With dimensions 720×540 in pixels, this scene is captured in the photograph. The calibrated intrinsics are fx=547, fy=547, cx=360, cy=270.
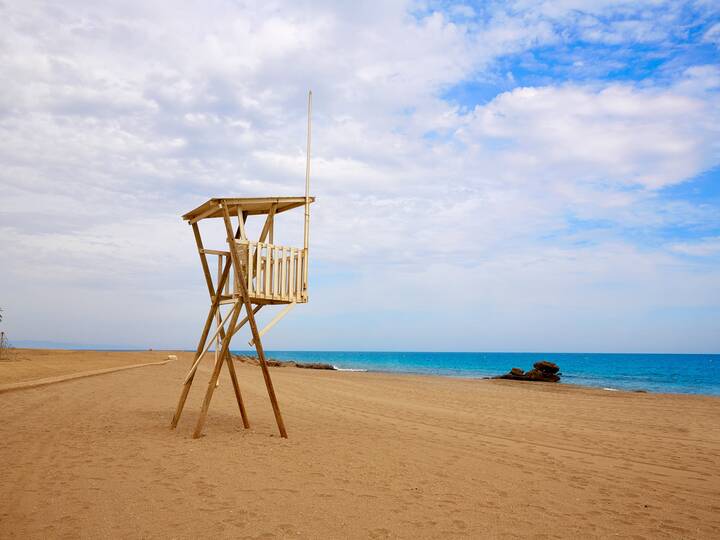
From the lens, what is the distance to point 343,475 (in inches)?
303

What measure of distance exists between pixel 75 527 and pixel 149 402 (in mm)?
10242

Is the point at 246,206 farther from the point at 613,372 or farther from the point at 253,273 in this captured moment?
the point at 613,372

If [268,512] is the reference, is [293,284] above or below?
above

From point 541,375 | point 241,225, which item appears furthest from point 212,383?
point 541,375

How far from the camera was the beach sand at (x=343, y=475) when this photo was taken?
5773mm

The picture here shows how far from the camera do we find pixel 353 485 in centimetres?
721

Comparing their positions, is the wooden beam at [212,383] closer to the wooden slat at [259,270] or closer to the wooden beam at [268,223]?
the wooden slat at [259,270]

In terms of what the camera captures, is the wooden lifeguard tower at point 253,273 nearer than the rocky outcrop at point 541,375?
Yes

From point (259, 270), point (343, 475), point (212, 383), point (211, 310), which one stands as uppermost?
point (259, 270)

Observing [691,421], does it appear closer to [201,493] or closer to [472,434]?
[472,434]

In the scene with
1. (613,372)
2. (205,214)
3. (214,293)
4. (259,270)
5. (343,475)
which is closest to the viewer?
(343,475)

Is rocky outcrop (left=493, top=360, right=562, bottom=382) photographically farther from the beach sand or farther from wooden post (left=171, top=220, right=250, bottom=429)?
wooden post (left=171, top=220, right=250, bottom=429)

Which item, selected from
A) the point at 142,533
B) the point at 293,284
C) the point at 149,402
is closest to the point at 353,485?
the point at 142,533

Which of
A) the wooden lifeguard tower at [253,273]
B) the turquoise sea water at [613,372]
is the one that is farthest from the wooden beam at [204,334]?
the turquoise sea water at [613,372]
